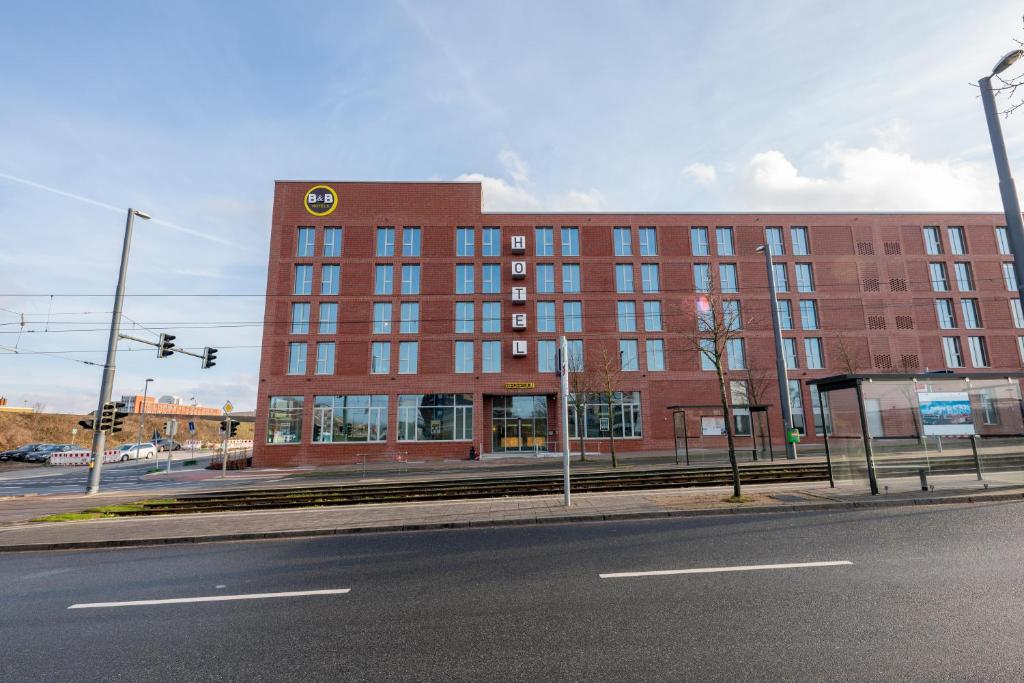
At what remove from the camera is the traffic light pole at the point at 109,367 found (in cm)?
1855

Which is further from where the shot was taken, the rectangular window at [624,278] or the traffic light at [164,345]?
the rectangular window at [624,278]

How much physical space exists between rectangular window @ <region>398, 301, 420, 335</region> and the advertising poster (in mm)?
29698

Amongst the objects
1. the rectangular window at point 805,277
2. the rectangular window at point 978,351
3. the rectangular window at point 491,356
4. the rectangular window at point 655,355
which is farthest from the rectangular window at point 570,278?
the rectangular window at point 978,351

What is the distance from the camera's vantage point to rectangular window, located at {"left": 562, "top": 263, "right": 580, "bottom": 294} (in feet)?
122

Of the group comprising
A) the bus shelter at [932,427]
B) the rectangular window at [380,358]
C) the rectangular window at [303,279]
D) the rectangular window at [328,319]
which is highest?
the rectangular window at [303,279]

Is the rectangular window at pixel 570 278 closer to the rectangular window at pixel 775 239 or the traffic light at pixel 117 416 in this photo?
the rectangular window at pixel 775 239

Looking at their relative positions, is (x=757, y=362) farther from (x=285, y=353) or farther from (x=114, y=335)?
(x=114, y=335)

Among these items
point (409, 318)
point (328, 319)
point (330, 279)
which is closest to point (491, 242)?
point (409, 318)

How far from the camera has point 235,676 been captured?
12.3 ft

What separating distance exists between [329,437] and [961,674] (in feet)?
115

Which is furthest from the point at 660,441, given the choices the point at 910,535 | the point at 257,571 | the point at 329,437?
the point at 257,571

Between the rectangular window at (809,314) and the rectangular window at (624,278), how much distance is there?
13854 millimetres

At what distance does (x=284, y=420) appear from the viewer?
112 feet

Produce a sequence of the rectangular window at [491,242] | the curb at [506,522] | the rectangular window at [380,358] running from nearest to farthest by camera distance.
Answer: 1. the curb at [506,522]
2. the rectangular window at [380,358]
3. the rectangular window at [491,242]
